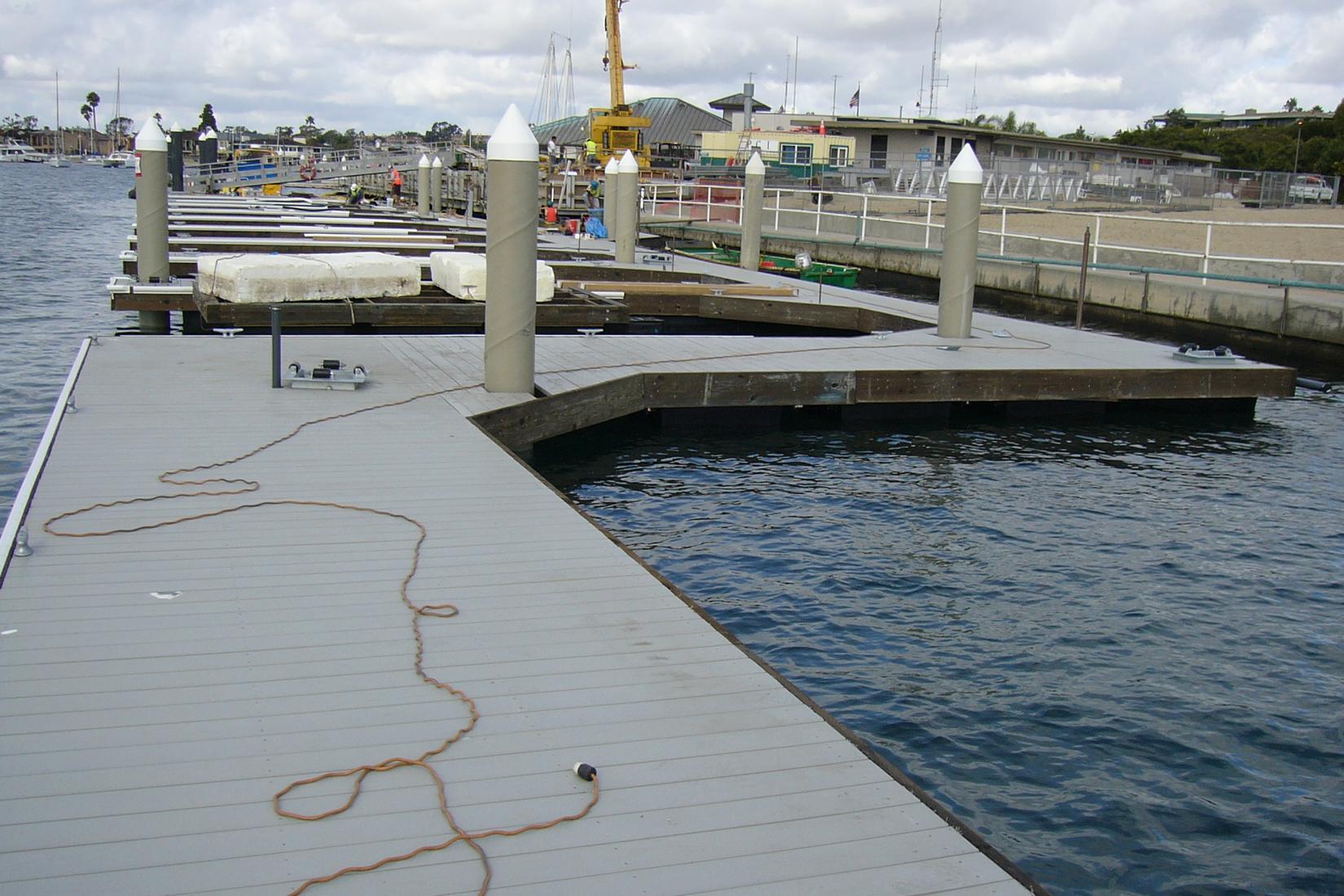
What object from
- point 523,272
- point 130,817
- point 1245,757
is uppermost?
point 523,272

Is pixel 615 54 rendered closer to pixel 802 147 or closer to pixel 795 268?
pixel 802 147

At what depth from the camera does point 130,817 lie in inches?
132

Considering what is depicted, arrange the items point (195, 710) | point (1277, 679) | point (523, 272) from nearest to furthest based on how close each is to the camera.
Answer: point (195, 710), point (1277, 679), point (523, 272)

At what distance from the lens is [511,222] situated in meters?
8.89

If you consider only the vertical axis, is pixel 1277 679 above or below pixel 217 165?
below

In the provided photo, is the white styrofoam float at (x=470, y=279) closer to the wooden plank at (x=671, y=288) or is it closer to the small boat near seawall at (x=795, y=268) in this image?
the wooden plank at (x=671, y=288)

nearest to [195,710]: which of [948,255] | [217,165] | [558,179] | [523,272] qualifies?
[523,272]

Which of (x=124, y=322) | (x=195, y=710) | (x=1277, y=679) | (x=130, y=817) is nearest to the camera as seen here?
(x=130, y=817)

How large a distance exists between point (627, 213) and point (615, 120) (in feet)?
139

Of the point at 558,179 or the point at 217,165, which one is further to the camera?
the point at 217,165

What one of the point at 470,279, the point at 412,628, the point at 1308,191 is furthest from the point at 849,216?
the point at 1308,191

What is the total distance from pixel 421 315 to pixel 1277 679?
9919mm

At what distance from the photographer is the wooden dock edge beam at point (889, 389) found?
10.2m

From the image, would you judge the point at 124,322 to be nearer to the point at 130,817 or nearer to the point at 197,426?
the point at 197,426
